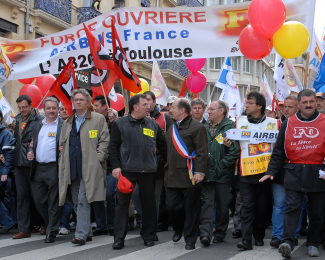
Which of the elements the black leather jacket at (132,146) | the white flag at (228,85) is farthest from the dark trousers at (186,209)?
the white flag at (228,85)

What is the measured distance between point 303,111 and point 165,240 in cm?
256

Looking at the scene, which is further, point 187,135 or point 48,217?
point 48,217

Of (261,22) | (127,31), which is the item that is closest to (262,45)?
(261,22)

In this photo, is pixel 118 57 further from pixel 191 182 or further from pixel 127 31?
pixel 191 182

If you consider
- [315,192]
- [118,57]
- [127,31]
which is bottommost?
[315,192]

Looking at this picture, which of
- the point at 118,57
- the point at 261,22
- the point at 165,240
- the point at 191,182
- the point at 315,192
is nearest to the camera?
the point at 315,192

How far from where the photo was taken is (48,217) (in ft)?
23.8

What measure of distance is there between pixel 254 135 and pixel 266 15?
2.90 meters

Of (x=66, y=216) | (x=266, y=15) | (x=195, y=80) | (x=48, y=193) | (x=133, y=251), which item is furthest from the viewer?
(x=195, y=80)

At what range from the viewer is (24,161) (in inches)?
293

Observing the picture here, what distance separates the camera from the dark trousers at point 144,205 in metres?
6.45

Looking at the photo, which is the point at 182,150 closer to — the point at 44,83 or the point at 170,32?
the point at 170,32

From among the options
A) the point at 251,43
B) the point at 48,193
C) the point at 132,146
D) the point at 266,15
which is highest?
the point at 266,15

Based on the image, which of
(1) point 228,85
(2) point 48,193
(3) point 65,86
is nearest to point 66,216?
(2) point 48,193
